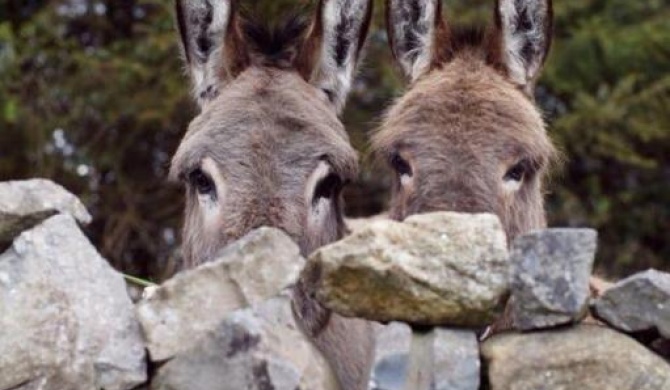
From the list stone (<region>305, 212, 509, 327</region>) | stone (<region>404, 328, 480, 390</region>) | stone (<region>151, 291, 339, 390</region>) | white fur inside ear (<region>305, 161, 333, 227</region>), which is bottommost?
white fur inside ear (<region>305, 161, 333, 227</region>)

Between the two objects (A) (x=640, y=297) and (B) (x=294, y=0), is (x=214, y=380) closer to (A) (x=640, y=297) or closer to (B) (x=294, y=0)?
(A) (x=640, y=297)

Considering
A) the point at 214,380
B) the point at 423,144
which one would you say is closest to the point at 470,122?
the point at 423,144

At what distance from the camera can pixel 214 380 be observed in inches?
161

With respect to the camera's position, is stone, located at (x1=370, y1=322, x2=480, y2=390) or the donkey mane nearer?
stone, located at (x1=370, y1=322, x2=480, y2=390)

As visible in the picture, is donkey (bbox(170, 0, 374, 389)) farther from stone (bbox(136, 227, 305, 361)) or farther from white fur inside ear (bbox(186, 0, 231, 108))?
stone (bbox(136, 227, 305, 361))

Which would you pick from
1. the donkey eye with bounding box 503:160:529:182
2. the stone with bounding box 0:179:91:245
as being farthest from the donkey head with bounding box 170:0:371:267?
the stone with bounding box 0:179:91:245

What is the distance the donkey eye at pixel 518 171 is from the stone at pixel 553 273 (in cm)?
168

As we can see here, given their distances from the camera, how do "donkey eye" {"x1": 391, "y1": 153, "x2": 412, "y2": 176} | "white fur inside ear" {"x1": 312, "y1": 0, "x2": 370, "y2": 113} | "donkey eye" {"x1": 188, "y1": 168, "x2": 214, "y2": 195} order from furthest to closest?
"white fur inside ear" {"x1": 312, "y1": 0, "x2": 370, "y2": 113}
"donkey eye" {"x1": 391, "y1": 153, "x2": 412, "y2": 176}
"donkey eye" {"x1": 188, "y1": 168, "x2": 214, "y2": 195}

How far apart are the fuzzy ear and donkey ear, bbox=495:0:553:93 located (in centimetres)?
30

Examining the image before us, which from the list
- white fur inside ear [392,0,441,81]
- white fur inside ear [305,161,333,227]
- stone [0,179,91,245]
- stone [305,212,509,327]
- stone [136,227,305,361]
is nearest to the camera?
stone [305,212,509,327]

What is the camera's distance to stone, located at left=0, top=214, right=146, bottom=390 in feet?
14.1

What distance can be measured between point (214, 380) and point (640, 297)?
1.30 metres

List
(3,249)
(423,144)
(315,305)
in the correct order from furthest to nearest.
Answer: (423,144)
(315,305)
(3,249)

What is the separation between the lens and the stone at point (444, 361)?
162 inches
